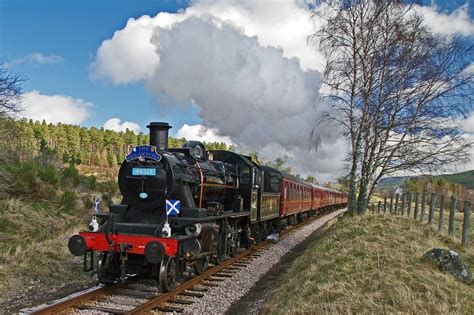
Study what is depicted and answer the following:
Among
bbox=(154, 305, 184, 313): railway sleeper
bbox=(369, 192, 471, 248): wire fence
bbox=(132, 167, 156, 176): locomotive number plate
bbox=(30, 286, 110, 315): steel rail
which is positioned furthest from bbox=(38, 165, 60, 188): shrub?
bbox=(369, 192, 471, 248): wire fence

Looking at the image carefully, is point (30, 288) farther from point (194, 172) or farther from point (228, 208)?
point (228, 208)

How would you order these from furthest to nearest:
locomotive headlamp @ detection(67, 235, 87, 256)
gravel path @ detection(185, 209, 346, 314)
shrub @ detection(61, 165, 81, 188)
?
shrub @ detection(61, 165, 81, 188)
locomotive headlamp @ detection(67, 235, 87, 256)
gravel path @ detection(185, 209, 346, 314)

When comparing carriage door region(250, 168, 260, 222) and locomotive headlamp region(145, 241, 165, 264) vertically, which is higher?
carriage door region(250, 168, 260, 222)

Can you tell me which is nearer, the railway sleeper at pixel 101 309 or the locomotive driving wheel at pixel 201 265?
the railway sleeper at pixel 101 309

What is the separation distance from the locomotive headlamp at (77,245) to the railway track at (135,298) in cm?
68

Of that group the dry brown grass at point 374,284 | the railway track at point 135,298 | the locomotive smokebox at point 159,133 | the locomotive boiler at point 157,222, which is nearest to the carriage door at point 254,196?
the locomotive boiler at point 157,222

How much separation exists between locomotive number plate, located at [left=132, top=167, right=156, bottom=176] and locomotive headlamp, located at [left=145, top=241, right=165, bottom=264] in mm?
1528

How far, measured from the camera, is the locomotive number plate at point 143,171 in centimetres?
793

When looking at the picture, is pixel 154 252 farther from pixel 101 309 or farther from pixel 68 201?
pixel 68 201

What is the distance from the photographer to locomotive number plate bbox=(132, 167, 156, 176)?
26.0 ft

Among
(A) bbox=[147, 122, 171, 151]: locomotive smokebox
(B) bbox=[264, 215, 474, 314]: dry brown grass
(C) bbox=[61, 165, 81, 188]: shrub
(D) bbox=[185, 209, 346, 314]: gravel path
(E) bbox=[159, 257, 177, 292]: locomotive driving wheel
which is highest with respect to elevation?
(A) bbox=[147, 122, 171, 151]: locomotive smokebox

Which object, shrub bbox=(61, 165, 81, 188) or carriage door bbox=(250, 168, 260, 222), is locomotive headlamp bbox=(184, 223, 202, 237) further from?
shrub bbox=(61, 165, 81, 188)

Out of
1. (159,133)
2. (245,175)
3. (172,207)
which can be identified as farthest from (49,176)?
(172,207)

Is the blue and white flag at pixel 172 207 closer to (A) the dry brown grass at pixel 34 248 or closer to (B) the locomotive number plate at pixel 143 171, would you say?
(B) the locomotive number plate at pixel 143 171
